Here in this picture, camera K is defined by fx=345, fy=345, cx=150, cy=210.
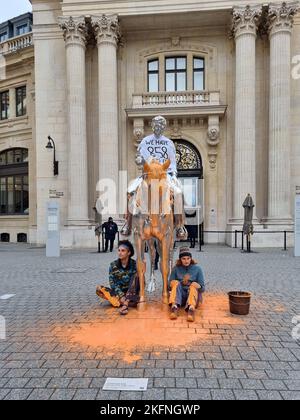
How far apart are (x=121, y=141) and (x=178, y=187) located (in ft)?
49.9

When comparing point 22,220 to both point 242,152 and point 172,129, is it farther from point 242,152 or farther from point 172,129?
point 242,152

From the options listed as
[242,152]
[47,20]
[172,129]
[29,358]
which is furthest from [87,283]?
[47,20]

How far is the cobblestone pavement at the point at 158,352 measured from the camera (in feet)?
10.4

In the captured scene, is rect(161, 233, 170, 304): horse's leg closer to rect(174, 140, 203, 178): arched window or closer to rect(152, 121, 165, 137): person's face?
rect(152, 121, 165, 137): person's face

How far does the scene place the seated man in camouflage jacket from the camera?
5.83 m

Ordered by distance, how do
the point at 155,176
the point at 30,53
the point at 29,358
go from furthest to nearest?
the point at 30,53 < the point at 155,176 < the point at 29,358

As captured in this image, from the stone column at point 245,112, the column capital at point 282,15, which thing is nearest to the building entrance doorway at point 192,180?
the stone column at point 245,112

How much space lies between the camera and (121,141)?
66.8 feet

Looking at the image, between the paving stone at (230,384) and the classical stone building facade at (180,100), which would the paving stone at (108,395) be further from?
the classical stone building facade at (180,100)

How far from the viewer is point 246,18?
1752 cm

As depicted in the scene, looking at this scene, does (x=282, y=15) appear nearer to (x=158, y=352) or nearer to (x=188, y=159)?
(x=188, y=159)

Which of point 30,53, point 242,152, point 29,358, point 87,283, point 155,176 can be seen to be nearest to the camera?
point 29,358

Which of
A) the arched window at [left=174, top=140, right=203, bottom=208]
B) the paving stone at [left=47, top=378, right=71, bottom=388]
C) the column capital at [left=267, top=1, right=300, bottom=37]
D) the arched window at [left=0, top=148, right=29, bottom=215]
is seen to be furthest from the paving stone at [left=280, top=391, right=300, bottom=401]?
the arched window at [left=0, top=148, right=29, bottom=215]

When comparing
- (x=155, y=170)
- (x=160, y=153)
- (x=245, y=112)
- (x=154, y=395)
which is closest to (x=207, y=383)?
(x=154, y=395)
